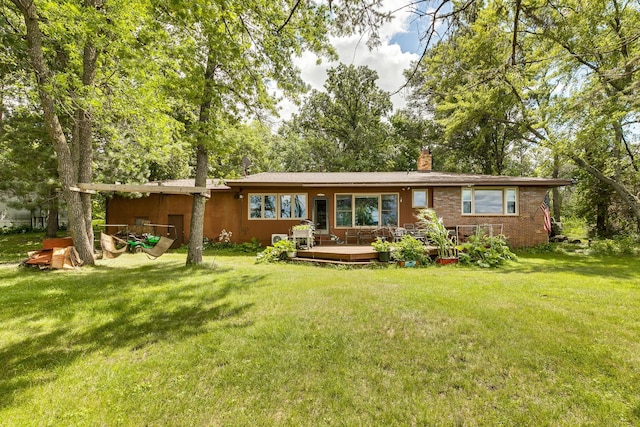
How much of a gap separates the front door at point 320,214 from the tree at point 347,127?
37.3 ft

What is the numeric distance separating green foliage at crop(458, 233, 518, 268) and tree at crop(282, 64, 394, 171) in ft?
49.2

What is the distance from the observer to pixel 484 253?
28.5ft

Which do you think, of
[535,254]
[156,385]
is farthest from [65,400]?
[535,254]

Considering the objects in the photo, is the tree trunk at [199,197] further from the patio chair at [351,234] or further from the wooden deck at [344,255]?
the patio chair at [351,234]

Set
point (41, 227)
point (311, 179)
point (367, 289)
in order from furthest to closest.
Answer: point (41, 227) < point (311, 179) < point (367, 289)

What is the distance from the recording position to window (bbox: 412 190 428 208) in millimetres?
12469

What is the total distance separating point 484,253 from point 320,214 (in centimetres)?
649

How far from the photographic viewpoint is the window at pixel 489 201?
12031 millimetres

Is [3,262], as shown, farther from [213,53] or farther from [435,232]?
[435,232]

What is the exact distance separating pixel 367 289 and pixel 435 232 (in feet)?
13.9

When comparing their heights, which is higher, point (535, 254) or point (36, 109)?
point (36, 109)

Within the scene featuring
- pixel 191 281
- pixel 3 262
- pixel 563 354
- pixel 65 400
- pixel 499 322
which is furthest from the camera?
pixel 3 262

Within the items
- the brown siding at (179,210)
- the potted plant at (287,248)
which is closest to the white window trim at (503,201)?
the potted plant at (287,248)

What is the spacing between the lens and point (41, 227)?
878 inches
